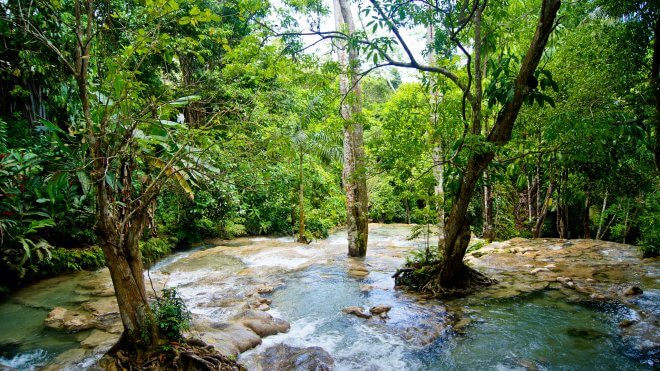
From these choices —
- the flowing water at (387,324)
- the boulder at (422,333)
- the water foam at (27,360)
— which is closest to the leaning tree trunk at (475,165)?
the flowing water at (387,324)

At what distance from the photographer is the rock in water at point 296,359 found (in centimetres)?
446

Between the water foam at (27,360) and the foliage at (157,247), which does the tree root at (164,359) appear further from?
the foliage at (157,247)

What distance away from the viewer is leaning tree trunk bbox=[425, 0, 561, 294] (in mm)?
4711

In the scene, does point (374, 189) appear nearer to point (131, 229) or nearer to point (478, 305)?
point (478, 305)

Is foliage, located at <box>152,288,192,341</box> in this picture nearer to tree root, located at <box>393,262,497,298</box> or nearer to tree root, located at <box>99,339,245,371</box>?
tree root, located at <box>99,339,245,371</box>

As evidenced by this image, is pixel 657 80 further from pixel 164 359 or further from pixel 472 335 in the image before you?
pixel 164 359

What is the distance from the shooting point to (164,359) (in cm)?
368

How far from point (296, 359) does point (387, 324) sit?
1.75 metres

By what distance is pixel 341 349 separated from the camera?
5.01 m

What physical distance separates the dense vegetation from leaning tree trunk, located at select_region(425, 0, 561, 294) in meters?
0.03

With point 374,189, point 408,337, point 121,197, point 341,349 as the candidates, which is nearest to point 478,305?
point 408,337

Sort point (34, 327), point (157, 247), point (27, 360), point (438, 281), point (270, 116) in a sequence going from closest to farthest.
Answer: point (27, 360), point (34, 327), point (438, 281), point (270, 116), point (157, 247)

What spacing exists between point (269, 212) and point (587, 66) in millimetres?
11953

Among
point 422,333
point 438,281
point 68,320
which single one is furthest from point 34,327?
point 438,281
